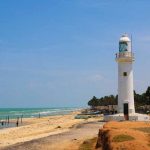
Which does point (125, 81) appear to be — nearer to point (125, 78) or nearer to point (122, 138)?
point (125, 78)

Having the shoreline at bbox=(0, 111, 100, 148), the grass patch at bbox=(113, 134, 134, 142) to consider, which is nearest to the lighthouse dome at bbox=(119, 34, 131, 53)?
the shoreline at bbox=(0, 111, 100, 148)

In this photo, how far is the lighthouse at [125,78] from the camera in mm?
41078

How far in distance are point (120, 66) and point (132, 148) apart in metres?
26.3

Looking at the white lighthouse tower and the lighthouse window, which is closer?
the white lighthouse tower

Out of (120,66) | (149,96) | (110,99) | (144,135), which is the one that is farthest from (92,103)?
(144,135)

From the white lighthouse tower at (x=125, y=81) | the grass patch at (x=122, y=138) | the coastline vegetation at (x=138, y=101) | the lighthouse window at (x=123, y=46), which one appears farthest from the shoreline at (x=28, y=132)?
the coastline vegetation at (x=138, y=101)

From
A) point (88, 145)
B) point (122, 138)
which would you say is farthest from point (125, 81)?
point (122, 138)

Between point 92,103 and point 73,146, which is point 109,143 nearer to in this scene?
point 73,146

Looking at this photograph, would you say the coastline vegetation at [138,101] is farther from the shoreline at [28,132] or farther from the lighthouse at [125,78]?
the lighthouse at [125,78]

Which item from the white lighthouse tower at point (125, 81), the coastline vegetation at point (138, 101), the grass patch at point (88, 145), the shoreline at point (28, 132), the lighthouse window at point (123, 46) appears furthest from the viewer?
the coastline vegetation at point (138, 101)

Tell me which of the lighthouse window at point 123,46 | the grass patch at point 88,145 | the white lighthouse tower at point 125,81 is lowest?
the grass patch at point 88,145

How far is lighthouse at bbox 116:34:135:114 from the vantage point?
41.1 metres

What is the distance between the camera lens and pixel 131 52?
41.8m

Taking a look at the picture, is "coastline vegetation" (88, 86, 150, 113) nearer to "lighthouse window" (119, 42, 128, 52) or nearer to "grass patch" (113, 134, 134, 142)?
"lighthouse window" (119, 42, 128, 52)
